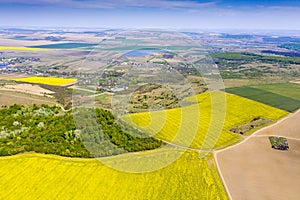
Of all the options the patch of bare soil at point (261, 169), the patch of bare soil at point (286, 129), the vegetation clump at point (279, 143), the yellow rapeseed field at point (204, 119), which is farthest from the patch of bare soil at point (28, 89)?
the vegetation clump at point (279, 143)

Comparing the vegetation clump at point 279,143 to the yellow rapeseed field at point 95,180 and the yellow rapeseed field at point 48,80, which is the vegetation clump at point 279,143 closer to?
the yellow rapeseed field at point 95,180

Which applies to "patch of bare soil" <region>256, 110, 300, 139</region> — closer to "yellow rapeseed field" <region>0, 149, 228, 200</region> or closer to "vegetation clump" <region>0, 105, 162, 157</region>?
"yellow rapeseed field" <region>0, 149, 228, 200</region>

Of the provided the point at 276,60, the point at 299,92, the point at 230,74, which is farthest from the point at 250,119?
the point at 276,60

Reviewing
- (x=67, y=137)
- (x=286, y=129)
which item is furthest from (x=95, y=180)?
(x=286, y=129)

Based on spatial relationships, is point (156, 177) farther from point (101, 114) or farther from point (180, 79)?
point (180, 79)

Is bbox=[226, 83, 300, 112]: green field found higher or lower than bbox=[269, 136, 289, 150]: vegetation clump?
lower

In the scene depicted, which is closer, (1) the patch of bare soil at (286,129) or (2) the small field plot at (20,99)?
(1) the patch of bare soil at (286,129)

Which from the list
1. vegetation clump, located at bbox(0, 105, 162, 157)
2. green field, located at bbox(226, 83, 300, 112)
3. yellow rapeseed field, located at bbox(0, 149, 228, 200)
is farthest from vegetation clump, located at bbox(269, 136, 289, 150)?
green field, located at bbox(226, 83, 300, 112)
